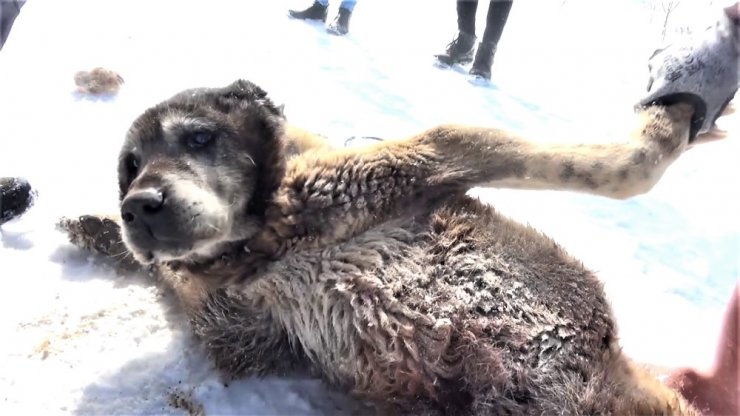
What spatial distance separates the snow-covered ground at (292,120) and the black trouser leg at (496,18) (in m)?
0.56

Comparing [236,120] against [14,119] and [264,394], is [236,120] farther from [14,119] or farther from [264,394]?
[14,119]

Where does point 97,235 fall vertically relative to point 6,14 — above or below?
below

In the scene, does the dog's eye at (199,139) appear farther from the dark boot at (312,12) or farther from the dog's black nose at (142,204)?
the dark boot at (312,12)

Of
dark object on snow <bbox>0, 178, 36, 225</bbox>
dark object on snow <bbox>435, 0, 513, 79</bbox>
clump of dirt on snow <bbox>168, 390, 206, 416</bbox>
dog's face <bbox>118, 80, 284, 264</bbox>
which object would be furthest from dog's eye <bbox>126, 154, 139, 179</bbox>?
dark object on snow <bbox>435, 0, 513, 79</bbox>

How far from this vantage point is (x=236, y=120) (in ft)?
10.4

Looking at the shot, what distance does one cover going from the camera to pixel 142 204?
98.5 inches

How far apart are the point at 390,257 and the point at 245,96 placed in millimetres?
1166

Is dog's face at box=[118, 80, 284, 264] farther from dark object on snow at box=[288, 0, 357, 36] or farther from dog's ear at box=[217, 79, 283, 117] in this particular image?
dark object on snow at box=[288, 0, 357, 36]

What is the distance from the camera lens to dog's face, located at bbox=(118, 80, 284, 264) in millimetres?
2578

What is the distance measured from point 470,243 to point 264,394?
1153 millimetres

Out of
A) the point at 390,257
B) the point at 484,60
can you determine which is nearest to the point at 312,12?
the point at 484,60

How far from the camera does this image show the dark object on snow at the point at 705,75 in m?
3.00

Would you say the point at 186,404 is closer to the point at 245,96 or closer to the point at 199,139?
the point at 199,139

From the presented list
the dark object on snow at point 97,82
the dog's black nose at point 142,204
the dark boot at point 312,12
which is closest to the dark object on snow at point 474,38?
the dark boot at point 312,12
